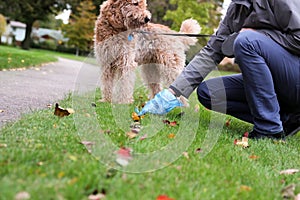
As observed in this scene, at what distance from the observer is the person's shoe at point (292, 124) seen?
3.79 m

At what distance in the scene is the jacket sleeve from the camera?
3.58 meters

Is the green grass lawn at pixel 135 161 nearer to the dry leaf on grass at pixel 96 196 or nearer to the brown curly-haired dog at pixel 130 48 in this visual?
the dry leaf on grass at pixel 96 196

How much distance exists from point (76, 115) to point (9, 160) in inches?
58.8

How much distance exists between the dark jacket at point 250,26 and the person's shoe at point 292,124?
0.74m

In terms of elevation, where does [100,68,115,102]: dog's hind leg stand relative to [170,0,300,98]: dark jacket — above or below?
below

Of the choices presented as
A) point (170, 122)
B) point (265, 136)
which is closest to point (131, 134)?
point (170, 122)

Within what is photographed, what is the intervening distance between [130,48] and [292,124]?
2.14m

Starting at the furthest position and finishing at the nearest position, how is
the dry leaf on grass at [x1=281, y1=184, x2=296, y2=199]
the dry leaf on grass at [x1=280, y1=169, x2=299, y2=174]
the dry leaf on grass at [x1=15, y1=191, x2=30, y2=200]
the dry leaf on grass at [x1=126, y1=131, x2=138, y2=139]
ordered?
the dry leaf on grass at [x1=126, y1=131, x2=138, y2=139] → the dry leaf on grass at [x1=280, y1=169, x2=299, y2=174] → the dry leaf on grass at [x1=281, y1=184, x2=296, y2=199] → the dry leaf on grass at [x1=15, y1=191, x2=30, y2=200]

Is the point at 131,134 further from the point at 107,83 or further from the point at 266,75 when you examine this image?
the point at 107,83

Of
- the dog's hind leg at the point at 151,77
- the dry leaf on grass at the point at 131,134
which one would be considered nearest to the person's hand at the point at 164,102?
the dry leaf on grass at the point at 131,134

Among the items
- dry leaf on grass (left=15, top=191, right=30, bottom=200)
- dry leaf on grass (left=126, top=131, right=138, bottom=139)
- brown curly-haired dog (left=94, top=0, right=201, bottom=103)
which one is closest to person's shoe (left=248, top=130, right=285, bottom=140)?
dry leaf on grass (left=126, top=131, right=138, bottom=139)

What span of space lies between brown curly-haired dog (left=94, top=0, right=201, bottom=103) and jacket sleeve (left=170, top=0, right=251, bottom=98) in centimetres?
114

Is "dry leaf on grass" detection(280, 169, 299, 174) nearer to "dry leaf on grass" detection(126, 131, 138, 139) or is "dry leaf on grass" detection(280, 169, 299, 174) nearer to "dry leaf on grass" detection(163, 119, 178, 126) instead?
"dry leaf on grass" detection(126, 131, 138, 139)

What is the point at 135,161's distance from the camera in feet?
7.18
